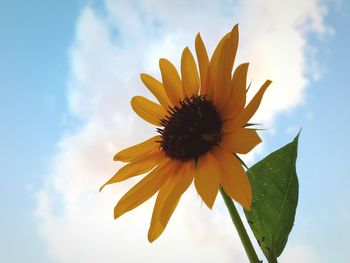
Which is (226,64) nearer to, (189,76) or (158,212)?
(189,76)

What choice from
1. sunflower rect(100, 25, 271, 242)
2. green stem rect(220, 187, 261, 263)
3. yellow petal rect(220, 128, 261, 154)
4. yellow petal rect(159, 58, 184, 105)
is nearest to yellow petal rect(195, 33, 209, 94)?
sunflower rect(100, 25, 271, 242)

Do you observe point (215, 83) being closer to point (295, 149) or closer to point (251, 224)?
point (295, 149)

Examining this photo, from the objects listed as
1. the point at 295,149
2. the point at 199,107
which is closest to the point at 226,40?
the point at 199,107

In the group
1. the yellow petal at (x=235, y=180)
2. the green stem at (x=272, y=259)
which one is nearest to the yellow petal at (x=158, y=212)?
the yellow petal at (x=235, y=180)

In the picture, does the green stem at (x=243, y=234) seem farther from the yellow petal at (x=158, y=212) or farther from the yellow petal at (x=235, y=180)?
the yellow petal at (x=158, y=212)

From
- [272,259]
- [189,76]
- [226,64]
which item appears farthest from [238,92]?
[272,259]

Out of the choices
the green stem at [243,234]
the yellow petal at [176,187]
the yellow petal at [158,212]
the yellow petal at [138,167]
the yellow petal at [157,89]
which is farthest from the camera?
the yellow petal at [157,89]

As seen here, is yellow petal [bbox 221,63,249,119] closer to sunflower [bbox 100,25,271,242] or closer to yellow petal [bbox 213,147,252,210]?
sunflower [bbox 100,25,271,242]
